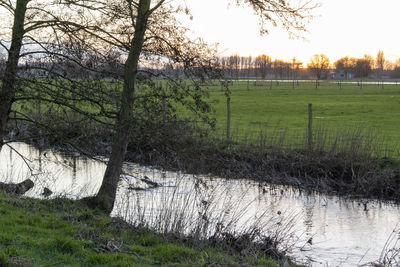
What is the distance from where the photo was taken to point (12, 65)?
8.98m

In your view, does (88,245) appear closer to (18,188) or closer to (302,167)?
(18,188)

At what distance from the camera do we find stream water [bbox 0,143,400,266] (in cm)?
1029

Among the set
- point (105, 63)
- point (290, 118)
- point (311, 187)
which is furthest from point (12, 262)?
point (290, 118)

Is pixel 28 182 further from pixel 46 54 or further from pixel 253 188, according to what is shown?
pixel 253 188

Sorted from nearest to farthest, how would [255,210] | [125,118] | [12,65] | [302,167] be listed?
1. [12,65]
2. [125,118]
3. [255,210]
4. [302,167]

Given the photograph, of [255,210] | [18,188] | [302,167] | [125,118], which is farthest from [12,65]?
[302,167]

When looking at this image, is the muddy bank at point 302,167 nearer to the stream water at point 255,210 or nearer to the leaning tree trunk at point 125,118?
the stream water at point 255,210

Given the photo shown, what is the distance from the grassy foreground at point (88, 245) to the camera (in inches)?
280

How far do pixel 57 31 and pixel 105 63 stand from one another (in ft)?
4.02

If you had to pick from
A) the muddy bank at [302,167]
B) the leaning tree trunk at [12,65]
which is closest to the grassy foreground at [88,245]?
the leaning tree trunk at [12,65]

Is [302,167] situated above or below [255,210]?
above

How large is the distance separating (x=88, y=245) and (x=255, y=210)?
6.87 metres

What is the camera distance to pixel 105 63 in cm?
1059

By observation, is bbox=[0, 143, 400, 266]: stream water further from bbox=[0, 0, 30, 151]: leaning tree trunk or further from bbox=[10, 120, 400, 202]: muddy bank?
bbox=[0, 0, 30, 151]: leaning tree trunk
